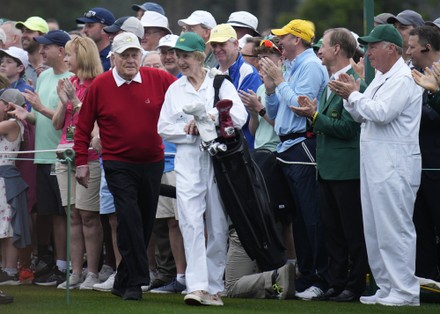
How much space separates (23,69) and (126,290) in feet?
13.5

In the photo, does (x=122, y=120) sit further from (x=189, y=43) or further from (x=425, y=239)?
(x=425, y=239)

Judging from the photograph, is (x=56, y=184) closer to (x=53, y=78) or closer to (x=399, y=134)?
(x=53, y=78)

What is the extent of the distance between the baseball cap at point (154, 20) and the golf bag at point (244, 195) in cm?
358

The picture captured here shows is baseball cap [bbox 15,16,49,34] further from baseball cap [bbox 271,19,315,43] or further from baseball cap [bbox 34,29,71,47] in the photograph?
baseball cap [bbox 271,19,315,43]

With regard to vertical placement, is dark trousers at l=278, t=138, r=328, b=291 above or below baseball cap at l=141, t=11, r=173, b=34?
below

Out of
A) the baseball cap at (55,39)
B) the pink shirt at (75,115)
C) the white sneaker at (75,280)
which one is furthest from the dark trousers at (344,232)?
the baseball cap at (55,39)

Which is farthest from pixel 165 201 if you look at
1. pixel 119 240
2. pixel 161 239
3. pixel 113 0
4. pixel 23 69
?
pixel 113 0

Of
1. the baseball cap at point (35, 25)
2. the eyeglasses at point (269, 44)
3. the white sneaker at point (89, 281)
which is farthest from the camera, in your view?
the baseball cap at point (35, 25)

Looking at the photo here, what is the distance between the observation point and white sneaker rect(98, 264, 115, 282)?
1432 cm

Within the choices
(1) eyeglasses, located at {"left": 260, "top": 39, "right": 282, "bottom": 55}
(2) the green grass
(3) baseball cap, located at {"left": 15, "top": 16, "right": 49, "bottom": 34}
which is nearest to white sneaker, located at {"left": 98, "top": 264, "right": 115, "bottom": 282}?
(2) the green grass

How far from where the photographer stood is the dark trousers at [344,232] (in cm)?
1275

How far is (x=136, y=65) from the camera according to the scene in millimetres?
12680

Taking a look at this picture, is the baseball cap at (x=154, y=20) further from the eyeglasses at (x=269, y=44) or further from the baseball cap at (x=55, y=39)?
the eyeglasses at (x=269, y=44)

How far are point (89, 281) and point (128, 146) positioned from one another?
2.08m
